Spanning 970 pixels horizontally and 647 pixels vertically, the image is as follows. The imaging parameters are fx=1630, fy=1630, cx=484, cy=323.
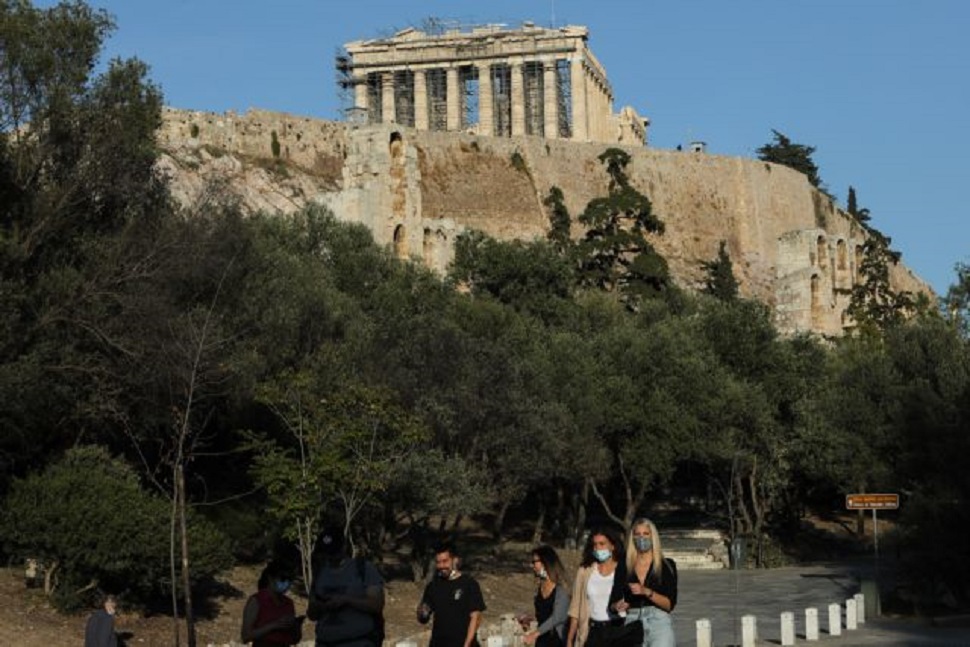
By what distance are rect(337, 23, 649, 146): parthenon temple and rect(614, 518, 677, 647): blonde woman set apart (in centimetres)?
9408

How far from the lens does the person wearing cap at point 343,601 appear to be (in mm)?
10516

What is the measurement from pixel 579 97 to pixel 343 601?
3858 inches

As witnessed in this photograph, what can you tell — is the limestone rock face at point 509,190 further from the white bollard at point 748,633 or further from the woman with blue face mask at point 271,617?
the woman with blue face mask at point 271,617

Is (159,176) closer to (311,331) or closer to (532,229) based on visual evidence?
(311,331)

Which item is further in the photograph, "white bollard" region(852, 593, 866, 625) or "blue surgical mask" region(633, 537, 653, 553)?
"white bollard" region(852, 593, 866, 625)

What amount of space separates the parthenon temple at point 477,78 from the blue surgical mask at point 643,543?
94085mm

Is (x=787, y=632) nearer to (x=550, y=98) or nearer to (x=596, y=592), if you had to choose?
(x=596, y=592)

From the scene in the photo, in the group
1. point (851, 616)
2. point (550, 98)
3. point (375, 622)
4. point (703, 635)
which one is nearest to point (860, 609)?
point (851, 616)

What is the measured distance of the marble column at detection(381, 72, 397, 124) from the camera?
104 metres

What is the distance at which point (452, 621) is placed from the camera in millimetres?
11594

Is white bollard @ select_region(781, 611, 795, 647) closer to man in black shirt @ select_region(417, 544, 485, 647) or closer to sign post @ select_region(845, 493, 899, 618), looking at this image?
sign post @ select_region(845, 493, 899, 618)

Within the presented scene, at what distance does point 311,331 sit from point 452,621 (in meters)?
23.0

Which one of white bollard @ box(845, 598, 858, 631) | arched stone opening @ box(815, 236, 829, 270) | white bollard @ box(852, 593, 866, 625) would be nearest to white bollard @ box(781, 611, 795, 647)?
white bollard @ box(845, 598, 858, 631)

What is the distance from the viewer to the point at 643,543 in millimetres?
11188
